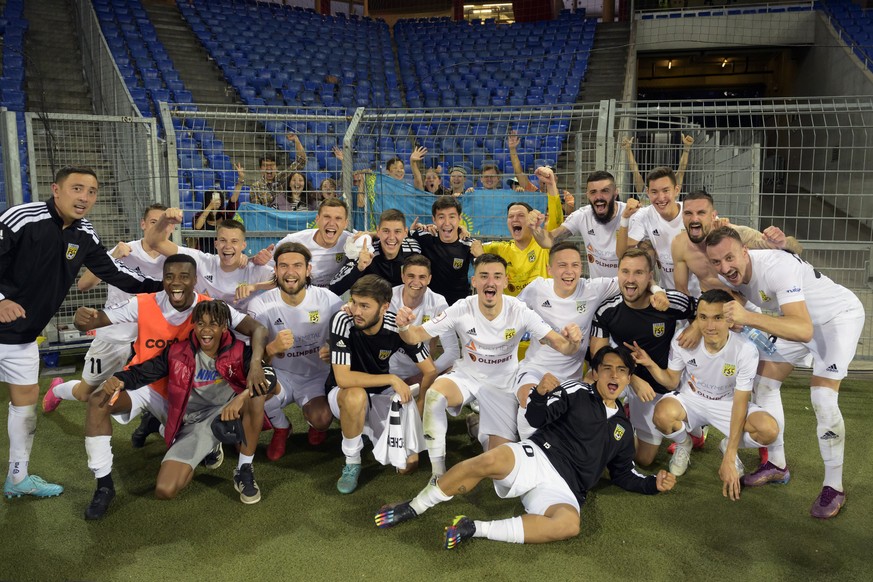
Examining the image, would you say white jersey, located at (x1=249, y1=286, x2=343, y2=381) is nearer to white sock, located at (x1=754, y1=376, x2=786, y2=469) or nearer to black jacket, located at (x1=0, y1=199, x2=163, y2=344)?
black jacket, located at (x1=0, y1=199, x2=163, y2=344)

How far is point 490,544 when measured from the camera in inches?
136

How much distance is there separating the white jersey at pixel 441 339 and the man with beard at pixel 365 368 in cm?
33

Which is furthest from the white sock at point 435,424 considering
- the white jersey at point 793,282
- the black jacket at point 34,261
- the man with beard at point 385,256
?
the black jacket at point 34,261

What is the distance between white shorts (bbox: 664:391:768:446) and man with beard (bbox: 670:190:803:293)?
759mm

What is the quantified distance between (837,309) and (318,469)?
3.41 meters

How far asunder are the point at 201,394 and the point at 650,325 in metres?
3.04

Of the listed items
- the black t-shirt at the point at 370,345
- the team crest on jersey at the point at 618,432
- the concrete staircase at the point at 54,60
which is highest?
the concrete staircase at the point at 54,60

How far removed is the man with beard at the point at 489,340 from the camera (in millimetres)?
4426

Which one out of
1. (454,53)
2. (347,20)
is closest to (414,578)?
(454,53)

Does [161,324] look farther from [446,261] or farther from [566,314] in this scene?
[566,314]

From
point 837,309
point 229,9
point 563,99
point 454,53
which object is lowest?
point 837,309

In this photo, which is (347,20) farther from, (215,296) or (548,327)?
(548,327)

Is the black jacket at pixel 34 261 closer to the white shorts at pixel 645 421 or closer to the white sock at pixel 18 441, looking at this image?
the white sock at pixel 18 441

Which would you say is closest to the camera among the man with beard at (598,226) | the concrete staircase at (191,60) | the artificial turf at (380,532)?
the artificial turf at (380,532)
